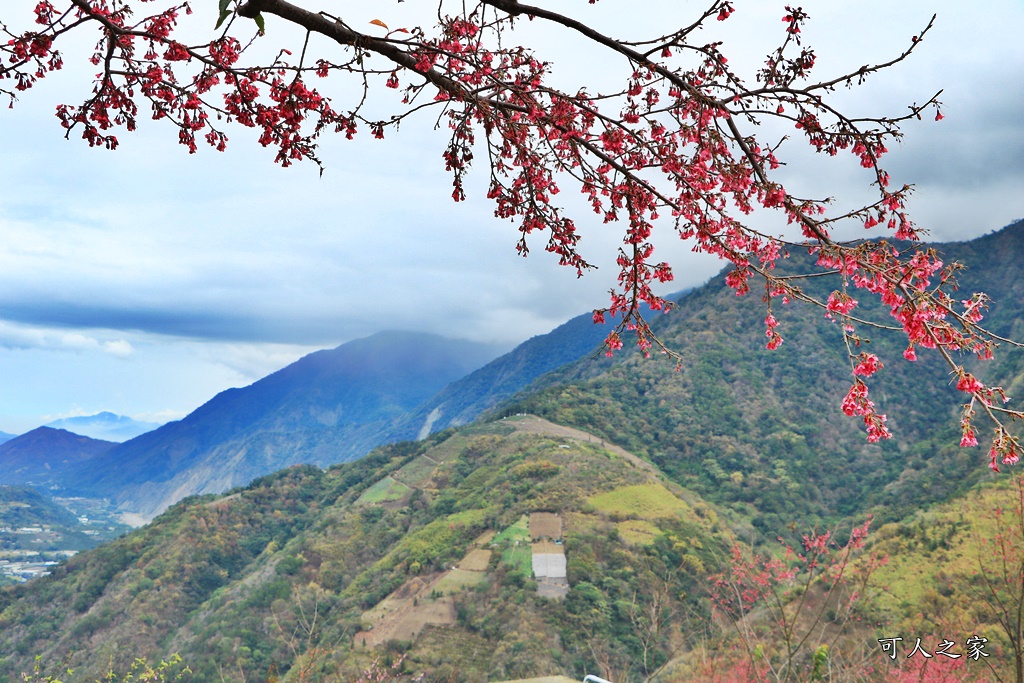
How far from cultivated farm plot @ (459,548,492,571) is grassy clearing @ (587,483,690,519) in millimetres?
7521

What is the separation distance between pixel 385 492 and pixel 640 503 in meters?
23.4

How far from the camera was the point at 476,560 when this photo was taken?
37188mm

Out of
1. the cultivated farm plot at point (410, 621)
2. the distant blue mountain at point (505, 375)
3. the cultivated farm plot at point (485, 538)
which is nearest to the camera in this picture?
the cultivated farm plot at point (410, 621)

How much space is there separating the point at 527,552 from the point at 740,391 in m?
38.3

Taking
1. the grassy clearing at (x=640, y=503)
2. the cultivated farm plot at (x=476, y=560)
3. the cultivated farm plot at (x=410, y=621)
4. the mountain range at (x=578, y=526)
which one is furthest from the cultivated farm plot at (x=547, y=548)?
the cultivated farm plot at (x=410, y=621)

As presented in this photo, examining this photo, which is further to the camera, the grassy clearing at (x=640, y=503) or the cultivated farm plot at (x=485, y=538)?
the grassy clearing at (x=640, y=503)

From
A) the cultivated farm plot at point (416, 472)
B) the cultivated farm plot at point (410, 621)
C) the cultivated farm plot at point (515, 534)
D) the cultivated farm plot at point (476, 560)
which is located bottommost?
the cultivated farm plot at point (410, 621)

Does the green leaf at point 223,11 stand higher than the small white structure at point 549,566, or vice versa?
the green leaf at point 223,11

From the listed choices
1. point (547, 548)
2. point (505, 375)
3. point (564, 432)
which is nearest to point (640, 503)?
point (547, 548)

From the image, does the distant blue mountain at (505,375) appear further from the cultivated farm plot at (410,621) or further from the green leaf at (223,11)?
the green leaf at (223,11)

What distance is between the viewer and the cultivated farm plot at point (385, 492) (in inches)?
2096

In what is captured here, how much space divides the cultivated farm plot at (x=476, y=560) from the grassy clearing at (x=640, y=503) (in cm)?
752

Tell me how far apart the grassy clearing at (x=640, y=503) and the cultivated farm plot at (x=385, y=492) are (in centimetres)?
1857

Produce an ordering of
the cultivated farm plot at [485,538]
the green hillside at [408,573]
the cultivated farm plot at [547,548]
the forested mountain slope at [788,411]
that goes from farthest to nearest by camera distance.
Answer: the forested mountain slope at [788,411] → the cultivated farm plot at [485,538] → the cultivated farm plot at [547,548] → the green hillside at [408,573]
